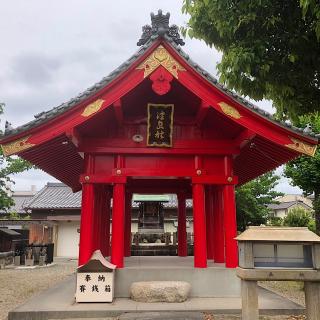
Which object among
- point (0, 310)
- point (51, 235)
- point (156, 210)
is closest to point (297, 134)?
point (0, 310)

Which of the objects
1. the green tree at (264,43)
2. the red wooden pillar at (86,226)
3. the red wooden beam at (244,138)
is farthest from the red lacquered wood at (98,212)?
the green tree at (264,43)

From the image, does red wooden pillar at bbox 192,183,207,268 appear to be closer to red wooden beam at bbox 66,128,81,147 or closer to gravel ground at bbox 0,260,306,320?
gravel ground at bbox 0,260,306,320

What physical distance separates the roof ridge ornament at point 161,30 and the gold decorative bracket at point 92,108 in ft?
6.28

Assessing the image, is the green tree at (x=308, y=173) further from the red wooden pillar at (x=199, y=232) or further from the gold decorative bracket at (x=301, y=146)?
the red wooden pillar at (x=199, y=232)

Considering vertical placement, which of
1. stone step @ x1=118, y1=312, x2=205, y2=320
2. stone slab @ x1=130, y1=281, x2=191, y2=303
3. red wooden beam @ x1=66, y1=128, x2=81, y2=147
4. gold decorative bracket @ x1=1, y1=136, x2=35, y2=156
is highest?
red wooden beam @ x1=66, y1=128, x2=81, y2=147

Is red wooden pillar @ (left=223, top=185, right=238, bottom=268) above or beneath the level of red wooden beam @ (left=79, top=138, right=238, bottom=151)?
beneath

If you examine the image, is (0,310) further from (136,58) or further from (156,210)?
(156,210)

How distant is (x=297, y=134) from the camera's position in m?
7.83

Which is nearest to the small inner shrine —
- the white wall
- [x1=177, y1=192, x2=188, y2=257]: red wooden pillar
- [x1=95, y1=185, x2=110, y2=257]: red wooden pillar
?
[x1=177, y1=192, x2=188, y2=257]: red wooden pillar

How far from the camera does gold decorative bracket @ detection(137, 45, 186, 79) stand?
797 centimetres

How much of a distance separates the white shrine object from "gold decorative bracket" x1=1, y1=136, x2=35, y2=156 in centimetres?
284

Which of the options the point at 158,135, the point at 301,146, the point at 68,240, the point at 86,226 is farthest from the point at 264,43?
the point at 68,240

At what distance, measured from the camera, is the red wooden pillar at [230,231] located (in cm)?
851

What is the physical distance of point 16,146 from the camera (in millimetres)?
7559
